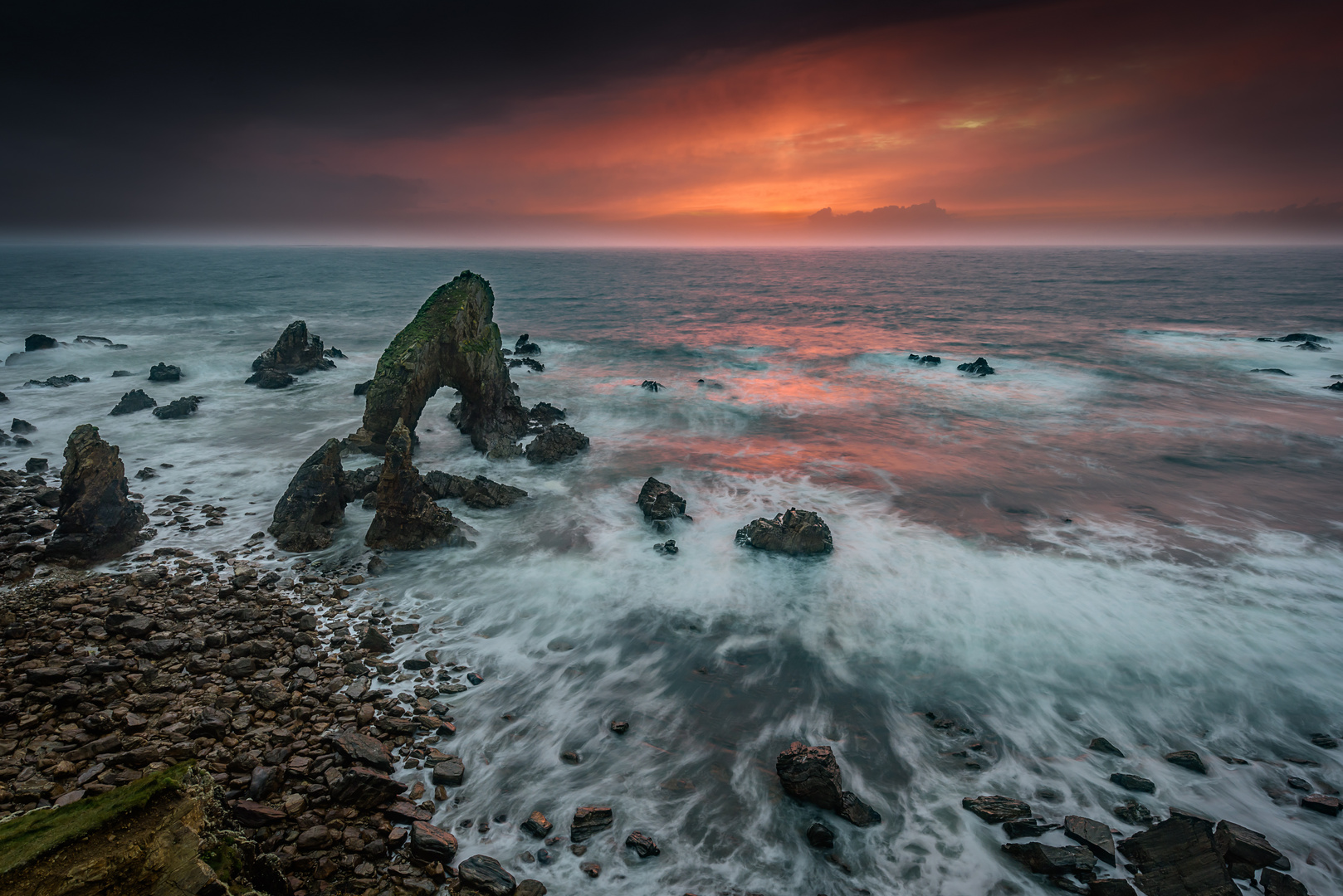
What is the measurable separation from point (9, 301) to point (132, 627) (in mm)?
73769

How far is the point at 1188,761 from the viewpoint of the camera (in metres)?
7.57

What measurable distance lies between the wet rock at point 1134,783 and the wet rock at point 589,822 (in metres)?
6.40

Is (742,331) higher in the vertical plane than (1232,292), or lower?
lower

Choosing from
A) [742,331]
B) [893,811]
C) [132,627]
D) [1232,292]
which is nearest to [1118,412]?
[893,811]

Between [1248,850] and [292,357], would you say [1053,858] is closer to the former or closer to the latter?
[1248,850]

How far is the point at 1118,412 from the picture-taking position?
2433cm

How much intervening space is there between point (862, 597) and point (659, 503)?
17.3 ft

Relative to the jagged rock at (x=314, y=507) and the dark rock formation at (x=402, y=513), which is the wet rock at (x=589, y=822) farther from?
the jagged rock at (x=314, y=507)

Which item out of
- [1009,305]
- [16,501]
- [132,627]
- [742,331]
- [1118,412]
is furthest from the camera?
[1009,305]

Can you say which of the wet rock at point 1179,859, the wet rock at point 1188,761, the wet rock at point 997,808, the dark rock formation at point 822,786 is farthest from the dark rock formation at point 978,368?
the dark rock formation at point 822,786

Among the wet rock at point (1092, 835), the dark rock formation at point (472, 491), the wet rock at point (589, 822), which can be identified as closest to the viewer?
the wet rock at point (1092, 835)

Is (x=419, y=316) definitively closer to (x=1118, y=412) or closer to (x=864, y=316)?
(x=1118, y=412)

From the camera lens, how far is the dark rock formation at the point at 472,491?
14617mm

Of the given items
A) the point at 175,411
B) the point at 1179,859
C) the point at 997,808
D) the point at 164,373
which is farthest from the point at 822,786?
the point at 164,373
